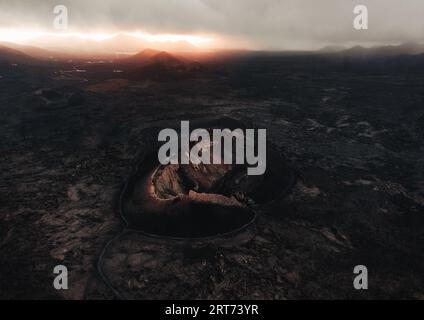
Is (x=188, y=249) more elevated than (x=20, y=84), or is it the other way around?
(x=20, y=84)

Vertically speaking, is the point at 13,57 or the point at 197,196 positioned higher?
the point at 13,57

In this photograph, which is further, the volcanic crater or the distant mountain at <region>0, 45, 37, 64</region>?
the distant mountain at <region>0, 45, 37, 64</region>

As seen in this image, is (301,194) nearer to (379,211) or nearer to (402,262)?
(379,211)

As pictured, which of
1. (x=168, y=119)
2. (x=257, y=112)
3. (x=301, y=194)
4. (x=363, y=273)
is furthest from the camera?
(x=257, y=112)

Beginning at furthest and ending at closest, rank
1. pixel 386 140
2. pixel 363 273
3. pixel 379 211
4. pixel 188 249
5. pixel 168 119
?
1. pixel 168 119
2. pixel 386 140
3. pixel 379 211
4. pixel 188 249
5. pixel 363 273

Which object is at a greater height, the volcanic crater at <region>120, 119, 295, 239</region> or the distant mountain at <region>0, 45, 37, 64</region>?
the distant mountain at <region>0, 45, 37, 64</region>

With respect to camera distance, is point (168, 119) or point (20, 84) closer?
point (168, 119)

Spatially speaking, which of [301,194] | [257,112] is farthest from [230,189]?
[257,112]

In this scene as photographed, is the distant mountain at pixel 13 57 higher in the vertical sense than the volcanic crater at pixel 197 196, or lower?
higher

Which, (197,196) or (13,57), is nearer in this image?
(197,196)

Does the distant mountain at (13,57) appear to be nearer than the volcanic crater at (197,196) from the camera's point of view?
No

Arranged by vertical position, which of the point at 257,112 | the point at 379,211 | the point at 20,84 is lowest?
the point at 379,211
